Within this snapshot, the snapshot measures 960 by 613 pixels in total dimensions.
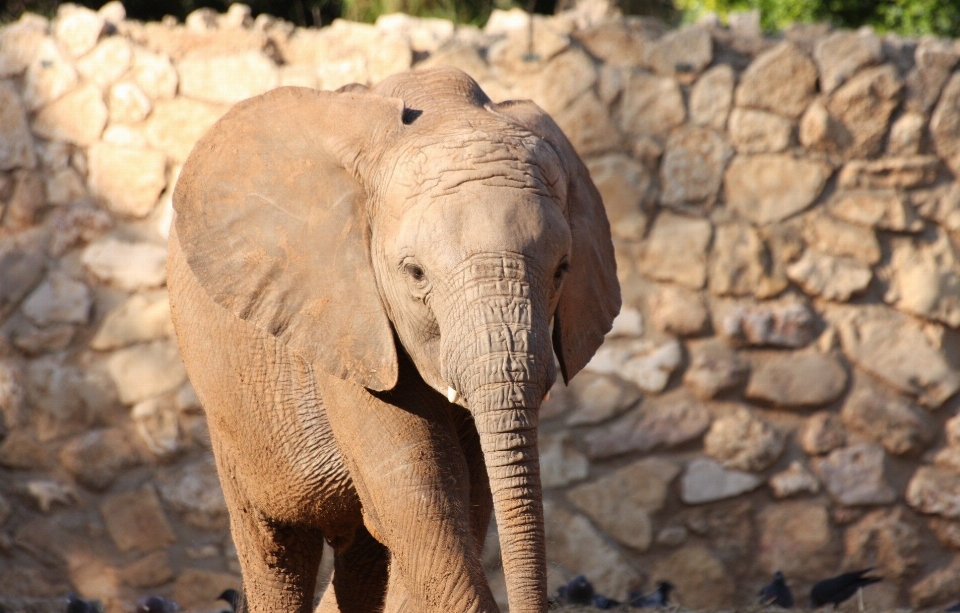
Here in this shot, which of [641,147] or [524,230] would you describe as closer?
[524,230]

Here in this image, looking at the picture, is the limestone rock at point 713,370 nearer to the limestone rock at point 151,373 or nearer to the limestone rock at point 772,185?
the limestone rock at point 772,185

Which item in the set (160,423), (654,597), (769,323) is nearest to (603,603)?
(654,597)

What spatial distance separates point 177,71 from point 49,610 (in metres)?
2.50

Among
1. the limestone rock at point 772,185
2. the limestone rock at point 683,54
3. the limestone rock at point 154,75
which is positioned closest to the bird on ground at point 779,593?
the limestone rock at point 772,185

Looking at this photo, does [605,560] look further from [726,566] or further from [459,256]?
[459,256]

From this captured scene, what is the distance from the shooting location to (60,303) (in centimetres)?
583

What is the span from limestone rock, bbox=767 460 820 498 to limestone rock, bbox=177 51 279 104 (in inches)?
113

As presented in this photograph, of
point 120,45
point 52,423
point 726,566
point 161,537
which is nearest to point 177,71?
point 120,45

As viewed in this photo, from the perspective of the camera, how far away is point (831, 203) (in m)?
5.62

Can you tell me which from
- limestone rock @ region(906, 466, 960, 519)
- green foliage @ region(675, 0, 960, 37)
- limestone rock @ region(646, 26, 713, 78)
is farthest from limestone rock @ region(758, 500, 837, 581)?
green foliage @ region(675, 0, 960, 37)

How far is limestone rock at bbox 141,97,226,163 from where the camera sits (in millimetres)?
5734

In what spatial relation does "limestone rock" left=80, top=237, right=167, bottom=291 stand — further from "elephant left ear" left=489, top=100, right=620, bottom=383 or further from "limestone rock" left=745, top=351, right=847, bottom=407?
"elephant left ear" left=489, top=100, right=620, bottom=383

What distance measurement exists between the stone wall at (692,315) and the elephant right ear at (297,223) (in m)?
2.64

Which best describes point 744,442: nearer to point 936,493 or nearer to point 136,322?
point 936,493
